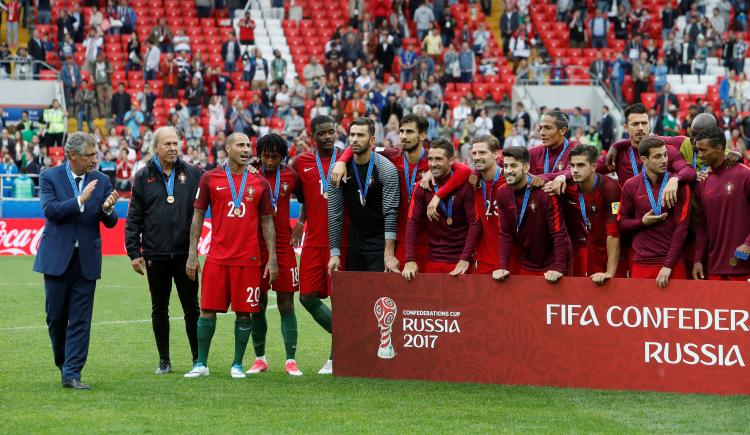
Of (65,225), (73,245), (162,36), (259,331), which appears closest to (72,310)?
(73,245)

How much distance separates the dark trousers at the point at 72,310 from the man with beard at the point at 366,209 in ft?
6.95

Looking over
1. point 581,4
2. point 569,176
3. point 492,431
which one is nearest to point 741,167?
point 569,176

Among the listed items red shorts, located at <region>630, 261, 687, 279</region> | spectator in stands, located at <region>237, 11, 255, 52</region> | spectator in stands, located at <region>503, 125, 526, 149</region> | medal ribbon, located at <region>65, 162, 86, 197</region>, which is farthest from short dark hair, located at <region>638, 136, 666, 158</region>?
spectator in stands, located at <region>237, 11, 255, 52</region>

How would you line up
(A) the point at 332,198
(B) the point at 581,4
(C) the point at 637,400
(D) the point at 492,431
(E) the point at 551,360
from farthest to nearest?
(B) the point at 581,4 < (A) the point at 332,198 < (E) the point at 551,360 < (C) the point at 637,400 < (D) the point at 492,431

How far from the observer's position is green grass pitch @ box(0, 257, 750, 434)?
872 centimetres

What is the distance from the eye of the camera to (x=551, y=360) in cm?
1039

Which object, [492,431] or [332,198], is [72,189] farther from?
[492,431]

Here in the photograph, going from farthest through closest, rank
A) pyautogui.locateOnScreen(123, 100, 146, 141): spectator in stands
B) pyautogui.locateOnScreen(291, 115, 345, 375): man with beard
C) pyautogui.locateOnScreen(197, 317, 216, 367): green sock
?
pyautogui.locateOnScreen(123, 100, 146, 141): spectator in stands < pyautogui.locateOnScreen(291, 115, 345, 375): man with beard < pyautogui.locateOnScreen(197, 317, 216, 367): green sock

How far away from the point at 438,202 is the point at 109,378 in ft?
10.4

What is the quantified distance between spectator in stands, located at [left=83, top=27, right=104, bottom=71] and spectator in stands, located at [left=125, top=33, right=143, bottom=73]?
2.49 feet

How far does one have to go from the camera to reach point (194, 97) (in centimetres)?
3195

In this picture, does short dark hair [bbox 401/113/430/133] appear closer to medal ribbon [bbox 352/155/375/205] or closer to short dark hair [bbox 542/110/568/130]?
medal ribbon [bbox 352/155/375/205]

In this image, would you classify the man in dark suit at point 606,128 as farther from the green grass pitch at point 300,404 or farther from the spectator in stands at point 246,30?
the green grass pitch at point 300,404

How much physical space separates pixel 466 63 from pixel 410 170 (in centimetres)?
2352
